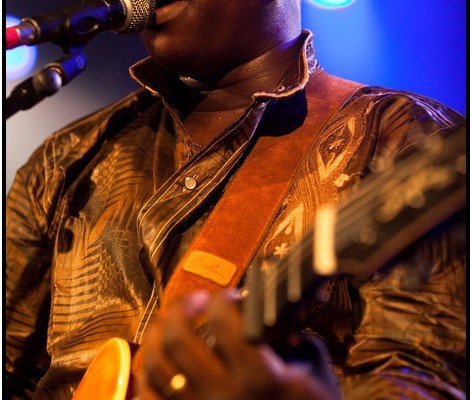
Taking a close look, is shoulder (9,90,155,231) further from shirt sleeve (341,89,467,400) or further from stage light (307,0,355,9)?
shirt sleeve (341,89,467,400)

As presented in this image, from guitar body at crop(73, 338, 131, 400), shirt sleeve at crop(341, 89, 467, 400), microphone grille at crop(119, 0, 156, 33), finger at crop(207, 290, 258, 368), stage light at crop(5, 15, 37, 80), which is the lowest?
stage light at crop(5, 15, 37, 80)

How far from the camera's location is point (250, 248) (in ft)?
4.13

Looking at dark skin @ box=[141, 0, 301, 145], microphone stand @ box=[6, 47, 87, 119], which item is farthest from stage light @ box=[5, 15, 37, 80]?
microphone stand @ box=[6, 47, 87, 119]

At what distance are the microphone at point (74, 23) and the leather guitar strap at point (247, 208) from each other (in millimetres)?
372

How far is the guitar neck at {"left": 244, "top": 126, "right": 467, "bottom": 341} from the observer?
764 millimetres

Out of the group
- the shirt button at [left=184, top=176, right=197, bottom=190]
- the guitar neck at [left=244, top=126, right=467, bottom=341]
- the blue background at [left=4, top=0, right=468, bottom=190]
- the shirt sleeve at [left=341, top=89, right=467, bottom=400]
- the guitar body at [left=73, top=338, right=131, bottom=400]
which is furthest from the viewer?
the blue background at [left=4, top=0, right=468, bottom=190]

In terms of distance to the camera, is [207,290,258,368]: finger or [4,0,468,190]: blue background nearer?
[207,290,258,368]: finger

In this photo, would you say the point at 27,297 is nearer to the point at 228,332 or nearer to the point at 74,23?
the point at 74,23

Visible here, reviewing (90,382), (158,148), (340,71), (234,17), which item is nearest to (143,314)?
(90,382)

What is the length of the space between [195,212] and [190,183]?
62mm

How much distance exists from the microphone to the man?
21 centimetres

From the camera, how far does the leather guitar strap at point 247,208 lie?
1238 millimetres

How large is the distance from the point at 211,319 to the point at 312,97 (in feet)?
2.59

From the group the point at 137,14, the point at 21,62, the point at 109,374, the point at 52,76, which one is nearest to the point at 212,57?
the point at 137,14
